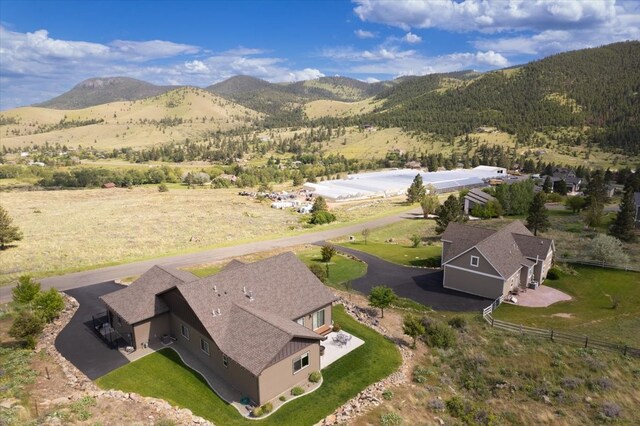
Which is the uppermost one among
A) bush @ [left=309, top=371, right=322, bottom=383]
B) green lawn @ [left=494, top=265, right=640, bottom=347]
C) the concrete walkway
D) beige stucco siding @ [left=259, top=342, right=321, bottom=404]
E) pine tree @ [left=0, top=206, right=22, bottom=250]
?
pine tree @ [left=0, top=206, right=22, bottom=250]

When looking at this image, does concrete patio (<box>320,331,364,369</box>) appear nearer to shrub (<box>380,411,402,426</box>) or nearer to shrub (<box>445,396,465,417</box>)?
shrub (<box>380,411,402,426</box>)

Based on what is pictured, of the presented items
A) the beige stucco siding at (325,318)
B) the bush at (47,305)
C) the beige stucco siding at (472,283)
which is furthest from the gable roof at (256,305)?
the beige stucco siding at (472,283)

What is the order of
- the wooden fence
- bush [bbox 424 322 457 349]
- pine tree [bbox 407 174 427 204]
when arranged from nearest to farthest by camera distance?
the wooden fence
bush [bbox 424 322 457 349]
pine tree [bbox 407 174 427 204]

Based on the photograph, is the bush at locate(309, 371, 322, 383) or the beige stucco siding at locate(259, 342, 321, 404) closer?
the beige stucco siding at locate(259, 342, 321, 404)

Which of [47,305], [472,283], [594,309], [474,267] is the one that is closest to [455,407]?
[472,283]

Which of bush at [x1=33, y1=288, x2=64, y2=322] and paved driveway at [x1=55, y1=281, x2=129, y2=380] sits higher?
bush at [x1=33, y1=288, x2=64, y2=322]

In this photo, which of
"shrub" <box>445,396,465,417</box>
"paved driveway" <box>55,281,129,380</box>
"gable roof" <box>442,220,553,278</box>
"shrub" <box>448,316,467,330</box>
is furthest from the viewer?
"gable roof" <box>442,220,553,278</box>

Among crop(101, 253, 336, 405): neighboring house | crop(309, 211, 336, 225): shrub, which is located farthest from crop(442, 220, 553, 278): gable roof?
crop(309, 211, 336, 225): shrub

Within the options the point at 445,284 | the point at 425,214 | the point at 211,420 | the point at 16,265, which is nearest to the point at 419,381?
the point at 211,420
